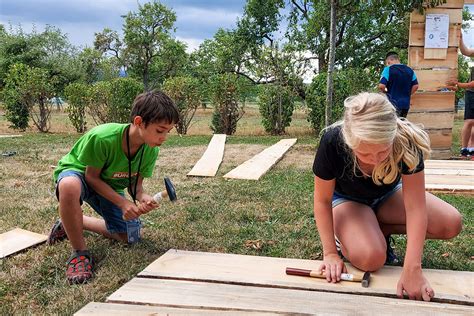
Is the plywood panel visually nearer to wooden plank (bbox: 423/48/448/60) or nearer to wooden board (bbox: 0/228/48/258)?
wooden plank (bbox: 423/48/448/60)

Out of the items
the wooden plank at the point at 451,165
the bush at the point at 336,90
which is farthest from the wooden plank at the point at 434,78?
the bush at the point at 336,90

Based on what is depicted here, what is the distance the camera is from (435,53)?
23.5 feet

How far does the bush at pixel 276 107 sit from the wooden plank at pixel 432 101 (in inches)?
178

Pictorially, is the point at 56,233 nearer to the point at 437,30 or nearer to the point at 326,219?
the point at 326,219

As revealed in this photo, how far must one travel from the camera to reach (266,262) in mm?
2627

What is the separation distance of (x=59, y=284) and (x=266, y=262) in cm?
120

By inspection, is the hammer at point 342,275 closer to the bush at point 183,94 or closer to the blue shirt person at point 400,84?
the blue shirt person at point 400,84

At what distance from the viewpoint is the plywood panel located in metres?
7.20

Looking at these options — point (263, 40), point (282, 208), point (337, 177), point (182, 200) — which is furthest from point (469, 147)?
point (263, 40)

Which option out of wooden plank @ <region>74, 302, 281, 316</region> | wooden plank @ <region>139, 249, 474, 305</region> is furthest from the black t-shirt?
wooden plank @ <region>74, 302, 281, 316</region>

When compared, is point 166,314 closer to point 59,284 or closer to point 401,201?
point 59,284

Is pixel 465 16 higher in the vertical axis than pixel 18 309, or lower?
higher

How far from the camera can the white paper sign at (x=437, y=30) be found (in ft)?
23.1

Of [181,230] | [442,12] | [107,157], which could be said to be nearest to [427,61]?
[442,12]
